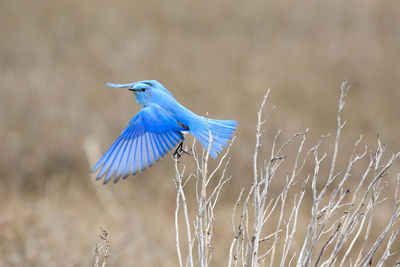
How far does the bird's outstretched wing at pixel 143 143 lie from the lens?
11.1ft

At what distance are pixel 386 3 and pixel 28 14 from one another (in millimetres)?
7359

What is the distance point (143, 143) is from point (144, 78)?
8.62 meters

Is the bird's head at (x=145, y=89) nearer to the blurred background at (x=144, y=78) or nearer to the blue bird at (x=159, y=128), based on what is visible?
the blue bird at (x=159, y=128)

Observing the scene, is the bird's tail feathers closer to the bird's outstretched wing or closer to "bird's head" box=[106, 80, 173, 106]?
the bird's outstretched wing

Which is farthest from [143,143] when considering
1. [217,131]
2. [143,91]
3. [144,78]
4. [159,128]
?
[144,78]

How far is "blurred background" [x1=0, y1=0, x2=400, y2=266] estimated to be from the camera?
8539mm

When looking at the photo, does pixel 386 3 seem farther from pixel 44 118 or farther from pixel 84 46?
pixel 44 118

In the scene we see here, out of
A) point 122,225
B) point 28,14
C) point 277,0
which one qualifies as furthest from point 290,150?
point 28,14

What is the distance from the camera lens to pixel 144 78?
12.3m

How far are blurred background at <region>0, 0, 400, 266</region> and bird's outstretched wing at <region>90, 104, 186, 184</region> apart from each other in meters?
3.58

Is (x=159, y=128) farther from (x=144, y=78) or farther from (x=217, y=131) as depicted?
(x=144, y=78)

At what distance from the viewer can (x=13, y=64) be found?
1239 cm

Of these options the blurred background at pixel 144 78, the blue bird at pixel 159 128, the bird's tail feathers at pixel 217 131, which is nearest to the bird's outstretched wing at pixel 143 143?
the blue bird at pixel 159 128

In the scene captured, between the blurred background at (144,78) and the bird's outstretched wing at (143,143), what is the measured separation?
3.58 metres
